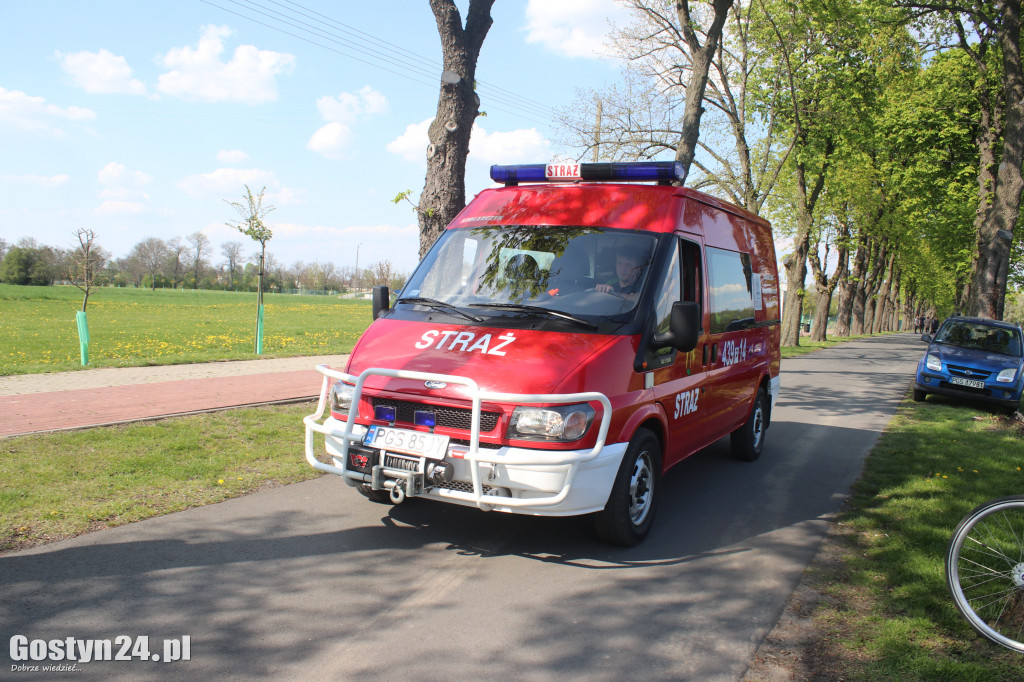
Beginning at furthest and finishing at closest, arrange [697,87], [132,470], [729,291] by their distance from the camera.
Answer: [697,87] → [729,291] → [132,470]

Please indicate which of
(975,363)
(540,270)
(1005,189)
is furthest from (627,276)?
(1005,189)

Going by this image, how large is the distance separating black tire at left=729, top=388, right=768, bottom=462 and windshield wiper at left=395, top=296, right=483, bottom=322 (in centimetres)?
385

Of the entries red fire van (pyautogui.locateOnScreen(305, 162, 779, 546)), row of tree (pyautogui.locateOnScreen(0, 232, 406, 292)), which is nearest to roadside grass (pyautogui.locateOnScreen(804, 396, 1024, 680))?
red fire van (pyautogui.locateOnScreen(305, 162, 779, 546))

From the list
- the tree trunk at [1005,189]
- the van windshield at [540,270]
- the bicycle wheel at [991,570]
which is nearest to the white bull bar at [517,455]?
the van windshield at [540,270]

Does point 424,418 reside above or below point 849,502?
above

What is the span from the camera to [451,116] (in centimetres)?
932

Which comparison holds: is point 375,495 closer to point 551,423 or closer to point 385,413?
point 385,413

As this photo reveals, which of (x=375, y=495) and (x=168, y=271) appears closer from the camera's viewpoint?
(x=375, y=495)

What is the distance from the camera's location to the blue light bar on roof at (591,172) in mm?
5758

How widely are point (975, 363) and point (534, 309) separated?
→ 1114 centimetres

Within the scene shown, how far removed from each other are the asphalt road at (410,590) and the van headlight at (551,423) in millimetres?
883

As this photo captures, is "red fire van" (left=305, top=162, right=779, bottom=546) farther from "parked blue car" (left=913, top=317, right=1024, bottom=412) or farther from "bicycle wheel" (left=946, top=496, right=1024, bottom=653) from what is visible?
"parked blue car" (left=913, top=317, right=1024, bottom=412)

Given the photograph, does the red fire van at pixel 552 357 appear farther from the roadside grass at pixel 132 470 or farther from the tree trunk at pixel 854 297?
the tree trunk at pixel 854 297

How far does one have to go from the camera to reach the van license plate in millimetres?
4359
